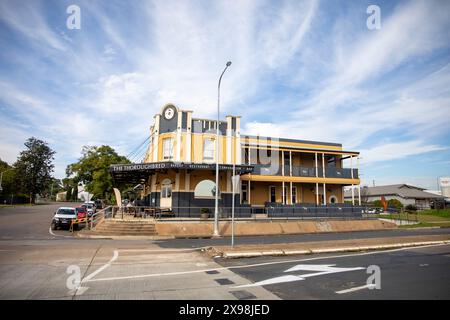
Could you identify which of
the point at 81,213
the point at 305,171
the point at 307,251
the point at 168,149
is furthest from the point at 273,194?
the point at 307,251

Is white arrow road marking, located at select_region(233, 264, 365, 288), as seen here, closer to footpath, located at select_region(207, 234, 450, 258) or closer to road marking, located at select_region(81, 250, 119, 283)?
footpath, located at select_region(207, 234, 450, 258)

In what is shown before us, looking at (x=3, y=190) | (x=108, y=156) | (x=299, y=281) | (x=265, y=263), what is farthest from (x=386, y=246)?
(x=3, y=190)

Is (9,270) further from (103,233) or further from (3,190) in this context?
(3,190)

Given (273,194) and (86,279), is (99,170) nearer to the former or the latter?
(273,194)

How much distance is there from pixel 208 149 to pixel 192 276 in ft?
61.7

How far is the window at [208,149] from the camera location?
86.2ft

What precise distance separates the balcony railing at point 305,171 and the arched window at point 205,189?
497 centimetres

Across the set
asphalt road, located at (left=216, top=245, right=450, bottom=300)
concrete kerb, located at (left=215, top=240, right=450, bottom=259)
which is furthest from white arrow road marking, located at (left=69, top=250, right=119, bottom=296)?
concrete kerb, located at (left=215, top=240, right=450, bottom=259)

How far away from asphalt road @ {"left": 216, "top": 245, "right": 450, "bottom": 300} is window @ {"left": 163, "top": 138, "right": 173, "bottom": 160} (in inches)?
638

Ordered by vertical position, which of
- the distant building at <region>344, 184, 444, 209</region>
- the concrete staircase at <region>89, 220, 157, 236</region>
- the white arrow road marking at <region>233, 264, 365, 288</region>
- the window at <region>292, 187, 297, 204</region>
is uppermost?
the distant building at <region>344, 184, 444, 209</region>

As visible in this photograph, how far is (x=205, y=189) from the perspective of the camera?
25.1 meters

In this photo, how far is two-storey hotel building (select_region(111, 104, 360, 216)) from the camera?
24.5m

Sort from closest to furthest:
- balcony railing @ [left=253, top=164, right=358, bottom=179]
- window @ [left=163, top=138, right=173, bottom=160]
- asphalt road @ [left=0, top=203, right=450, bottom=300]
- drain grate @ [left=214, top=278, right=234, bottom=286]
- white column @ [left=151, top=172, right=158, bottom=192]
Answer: asphalt road @ [left=0, top=203, right=450, bottom=300]
drain grate @ [left=214, top=278, right=234, bottom=286]
window @ [left=163, top=138, right=173, bottom=160]
white column @ [left=151, top=172, right=158, bottom=192]
balcony railing @ [left=253, top=164, right=358, bottom=179]
